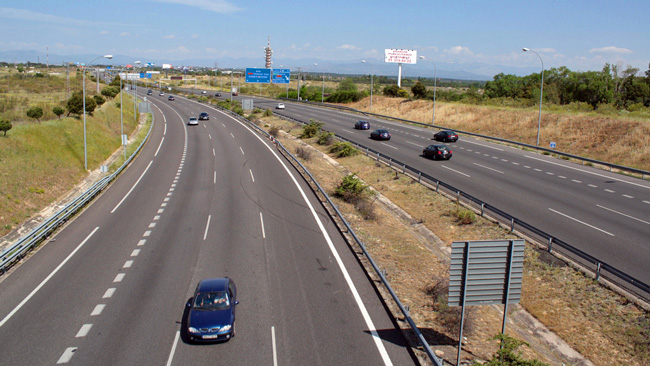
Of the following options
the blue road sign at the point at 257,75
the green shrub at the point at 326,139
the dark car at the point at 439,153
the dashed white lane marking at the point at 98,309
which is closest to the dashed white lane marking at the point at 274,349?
the dashed white lane marking at the point at 98,309

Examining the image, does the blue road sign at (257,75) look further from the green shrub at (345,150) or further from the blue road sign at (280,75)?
the green shrub at (345,150)

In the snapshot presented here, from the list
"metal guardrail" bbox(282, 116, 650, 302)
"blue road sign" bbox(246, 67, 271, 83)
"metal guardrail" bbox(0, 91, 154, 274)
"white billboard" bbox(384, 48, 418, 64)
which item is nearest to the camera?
"metal guardrail" bbox(282, 116, 650, 302)

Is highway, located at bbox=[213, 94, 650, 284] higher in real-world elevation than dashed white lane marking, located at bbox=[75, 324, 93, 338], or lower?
higher

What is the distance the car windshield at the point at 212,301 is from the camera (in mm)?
12105

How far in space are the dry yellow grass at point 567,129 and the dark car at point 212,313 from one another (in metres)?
34.3

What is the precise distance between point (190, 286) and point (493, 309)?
9.67m

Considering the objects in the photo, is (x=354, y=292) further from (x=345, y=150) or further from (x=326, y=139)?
(x=326, y=139)

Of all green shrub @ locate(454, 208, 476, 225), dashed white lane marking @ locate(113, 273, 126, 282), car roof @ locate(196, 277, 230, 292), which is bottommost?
dashed white lane marking @ locate(113, 273, 126, 282)

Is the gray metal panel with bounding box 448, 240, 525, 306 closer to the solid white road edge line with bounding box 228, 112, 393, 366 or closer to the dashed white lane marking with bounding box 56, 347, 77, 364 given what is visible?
the solid white road edge line with bounding box 228, 112, 393, 366

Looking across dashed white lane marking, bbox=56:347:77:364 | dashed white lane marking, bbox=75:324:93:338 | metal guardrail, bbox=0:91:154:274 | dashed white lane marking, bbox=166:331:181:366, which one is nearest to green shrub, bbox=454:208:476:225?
dashed white lane marking, bbox=166:331:181:366

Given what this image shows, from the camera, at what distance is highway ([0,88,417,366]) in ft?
36.6

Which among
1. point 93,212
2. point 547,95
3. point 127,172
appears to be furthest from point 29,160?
point 547,95

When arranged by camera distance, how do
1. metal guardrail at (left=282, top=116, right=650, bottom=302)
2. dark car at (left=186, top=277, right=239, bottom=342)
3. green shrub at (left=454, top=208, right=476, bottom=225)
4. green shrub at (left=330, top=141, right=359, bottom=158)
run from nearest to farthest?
dark car at (left=186, top=277, right=239, bottom=342)
metal guardrail at (left=282, top=116, right=650, bottom=302)
green shrub at (left=454, top=208, right=476, bottom=225)
green shrub at (left=330, top=141, right=359, bottom=158)

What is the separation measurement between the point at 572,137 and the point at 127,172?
40704 mm
